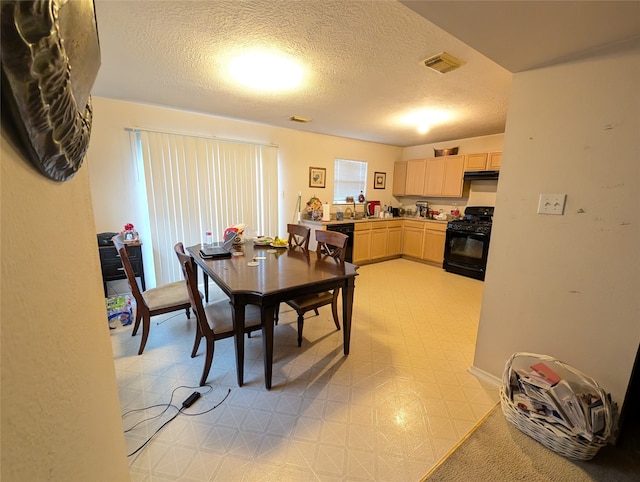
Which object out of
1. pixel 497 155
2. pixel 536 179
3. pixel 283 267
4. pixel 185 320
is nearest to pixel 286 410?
pixel 283 267

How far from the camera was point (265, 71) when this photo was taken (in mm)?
2193

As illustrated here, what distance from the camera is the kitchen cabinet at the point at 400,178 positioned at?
5617mm

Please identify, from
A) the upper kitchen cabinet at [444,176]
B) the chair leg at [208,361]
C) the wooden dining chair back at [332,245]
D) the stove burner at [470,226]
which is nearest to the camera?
the chair leg at [208,361]

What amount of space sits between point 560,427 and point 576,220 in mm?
1136

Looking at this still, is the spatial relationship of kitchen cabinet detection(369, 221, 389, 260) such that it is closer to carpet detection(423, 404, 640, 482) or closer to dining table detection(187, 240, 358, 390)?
dining table detection(187, 240, 358, 390)

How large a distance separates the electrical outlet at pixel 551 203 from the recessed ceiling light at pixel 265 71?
1956mm

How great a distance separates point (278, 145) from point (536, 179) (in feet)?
11.2

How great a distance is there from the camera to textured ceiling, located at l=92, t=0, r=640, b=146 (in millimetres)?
1498

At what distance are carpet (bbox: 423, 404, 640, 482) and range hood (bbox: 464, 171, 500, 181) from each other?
11.8 feet

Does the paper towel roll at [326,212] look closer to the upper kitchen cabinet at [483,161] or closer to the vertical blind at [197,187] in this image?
the vertical blind at [197,187]

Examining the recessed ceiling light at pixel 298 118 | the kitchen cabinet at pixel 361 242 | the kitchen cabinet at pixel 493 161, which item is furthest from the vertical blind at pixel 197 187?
the kitchen cabinet at pixel 493 161

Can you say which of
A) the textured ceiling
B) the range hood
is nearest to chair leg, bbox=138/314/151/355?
the textured ceiling

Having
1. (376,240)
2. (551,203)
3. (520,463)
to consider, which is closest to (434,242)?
(376,240)

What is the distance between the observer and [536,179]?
1665 mm
